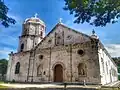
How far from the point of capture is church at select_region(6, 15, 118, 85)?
64.2 feet

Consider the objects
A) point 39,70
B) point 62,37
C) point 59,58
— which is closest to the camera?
point 59,58

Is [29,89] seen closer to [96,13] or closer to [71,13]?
[71,13]

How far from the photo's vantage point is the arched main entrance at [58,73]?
21.6 metres

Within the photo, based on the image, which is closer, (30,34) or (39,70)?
(39,70)

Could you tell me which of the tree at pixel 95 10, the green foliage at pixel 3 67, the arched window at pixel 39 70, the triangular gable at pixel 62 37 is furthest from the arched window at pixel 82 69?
the green foliage at pixel 3 67

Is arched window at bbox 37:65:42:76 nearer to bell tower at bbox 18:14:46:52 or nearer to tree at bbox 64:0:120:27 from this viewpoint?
bell tower at bbox 18:14:46:52

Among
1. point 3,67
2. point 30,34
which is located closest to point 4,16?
point 30,34

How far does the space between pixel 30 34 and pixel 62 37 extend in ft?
27.9

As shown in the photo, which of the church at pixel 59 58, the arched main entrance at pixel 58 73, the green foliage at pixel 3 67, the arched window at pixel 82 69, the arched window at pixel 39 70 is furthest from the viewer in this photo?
the green foliage at pixel 3 67

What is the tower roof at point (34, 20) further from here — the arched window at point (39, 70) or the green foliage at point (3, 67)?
the green foliage at point (3, 67)

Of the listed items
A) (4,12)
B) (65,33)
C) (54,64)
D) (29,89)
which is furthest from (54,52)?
(4,12)

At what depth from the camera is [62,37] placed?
23625 mm

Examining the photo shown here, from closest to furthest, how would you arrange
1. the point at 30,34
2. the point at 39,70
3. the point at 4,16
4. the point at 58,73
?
the point at 4,16
the point at 58,73
the point at 39,70
the point at 30,34

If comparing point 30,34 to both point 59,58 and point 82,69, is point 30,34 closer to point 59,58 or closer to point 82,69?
point 59,58
